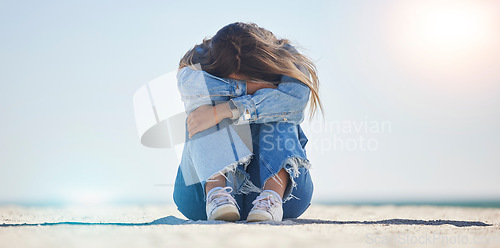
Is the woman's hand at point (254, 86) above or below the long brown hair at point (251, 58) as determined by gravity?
below

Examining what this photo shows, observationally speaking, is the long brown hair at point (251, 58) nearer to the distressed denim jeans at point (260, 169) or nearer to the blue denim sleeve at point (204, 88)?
the blue denim sleeve at point (204, 88)

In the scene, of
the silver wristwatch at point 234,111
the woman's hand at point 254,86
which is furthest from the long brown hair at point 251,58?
the silver wristwatch at point 234,111

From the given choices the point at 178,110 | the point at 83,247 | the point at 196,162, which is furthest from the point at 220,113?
the point at 83,247

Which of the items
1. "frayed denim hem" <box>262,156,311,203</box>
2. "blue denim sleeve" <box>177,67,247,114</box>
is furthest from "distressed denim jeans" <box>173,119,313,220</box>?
"blue denim sleeve" <box>177,67,247,114</box>

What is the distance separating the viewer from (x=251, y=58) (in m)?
1.75

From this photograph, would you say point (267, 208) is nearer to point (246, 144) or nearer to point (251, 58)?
point (246, 144)

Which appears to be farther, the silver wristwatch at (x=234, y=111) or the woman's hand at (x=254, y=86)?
the woman's hand at (x=254, y=86)

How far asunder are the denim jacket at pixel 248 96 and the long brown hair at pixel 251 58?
0.04 metres

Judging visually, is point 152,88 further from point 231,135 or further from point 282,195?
point 282,195

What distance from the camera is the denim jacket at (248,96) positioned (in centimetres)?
162

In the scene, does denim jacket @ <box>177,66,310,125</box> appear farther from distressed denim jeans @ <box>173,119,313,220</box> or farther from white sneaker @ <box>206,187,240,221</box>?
white sneaker @ <box>206,187,240,221</box>

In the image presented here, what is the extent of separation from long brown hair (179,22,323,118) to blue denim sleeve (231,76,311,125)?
0.18ft

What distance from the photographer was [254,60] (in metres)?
1.75

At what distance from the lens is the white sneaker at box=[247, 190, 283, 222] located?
4.81ft
